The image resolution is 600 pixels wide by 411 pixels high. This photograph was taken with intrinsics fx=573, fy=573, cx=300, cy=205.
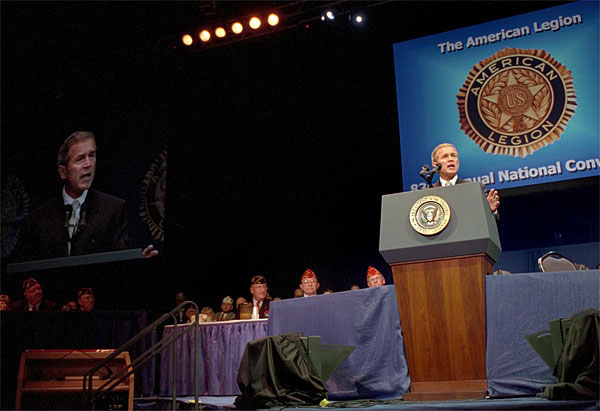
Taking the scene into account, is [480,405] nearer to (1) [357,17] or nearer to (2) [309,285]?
(2) [309,285]

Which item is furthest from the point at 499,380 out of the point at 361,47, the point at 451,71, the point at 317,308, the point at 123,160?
the point at 123,160

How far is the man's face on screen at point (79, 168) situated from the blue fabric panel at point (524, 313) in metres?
7.93

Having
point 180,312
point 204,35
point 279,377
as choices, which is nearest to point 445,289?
point 279,377

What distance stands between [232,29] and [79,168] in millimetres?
3777

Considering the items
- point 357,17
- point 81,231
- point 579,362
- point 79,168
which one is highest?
point 357,17

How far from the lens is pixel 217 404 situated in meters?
5.78

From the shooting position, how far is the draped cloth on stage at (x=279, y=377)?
317cm

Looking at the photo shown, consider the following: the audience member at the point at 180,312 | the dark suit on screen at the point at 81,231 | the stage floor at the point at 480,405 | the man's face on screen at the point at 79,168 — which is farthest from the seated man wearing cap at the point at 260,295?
the stage floor at the point at 480,405

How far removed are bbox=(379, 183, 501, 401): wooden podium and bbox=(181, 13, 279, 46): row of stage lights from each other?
16.8 feet

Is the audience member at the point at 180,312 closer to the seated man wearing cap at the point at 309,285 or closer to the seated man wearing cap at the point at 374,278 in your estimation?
the seated man wearing cap at the point at 309,285

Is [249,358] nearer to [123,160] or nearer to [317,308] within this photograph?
[317,308]

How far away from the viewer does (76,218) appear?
931 cm

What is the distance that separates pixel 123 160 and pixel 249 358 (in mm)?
6770

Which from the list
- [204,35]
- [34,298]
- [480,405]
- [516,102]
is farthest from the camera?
[34,298]
